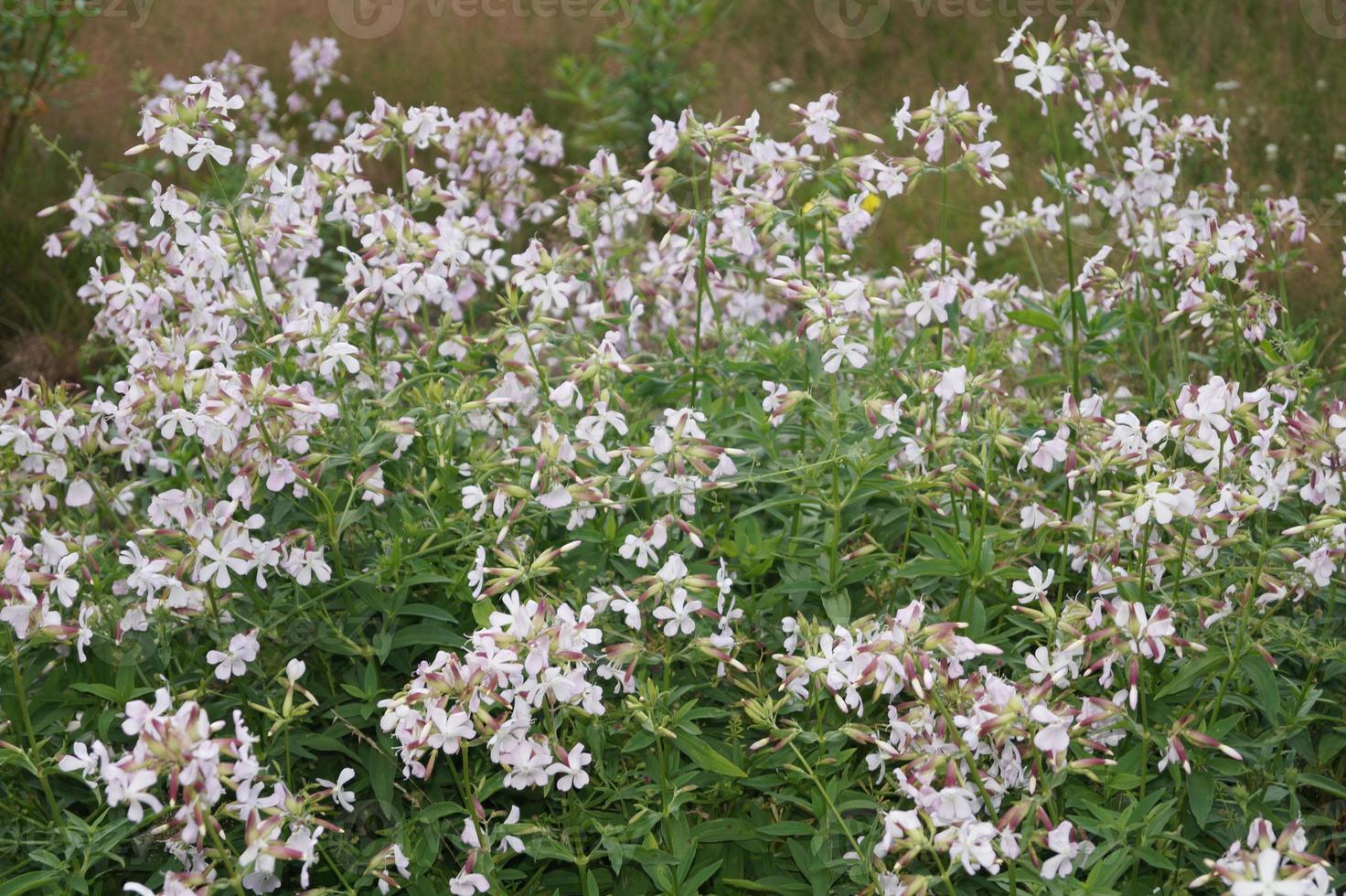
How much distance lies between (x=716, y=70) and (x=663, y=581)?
595 cm

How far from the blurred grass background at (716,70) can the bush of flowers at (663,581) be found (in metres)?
1.76

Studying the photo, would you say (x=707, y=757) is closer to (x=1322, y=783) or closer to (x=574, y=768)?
(x=574, y=768)

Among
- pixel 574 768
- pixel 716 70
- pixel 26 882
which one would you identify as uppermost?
pixel 716 70

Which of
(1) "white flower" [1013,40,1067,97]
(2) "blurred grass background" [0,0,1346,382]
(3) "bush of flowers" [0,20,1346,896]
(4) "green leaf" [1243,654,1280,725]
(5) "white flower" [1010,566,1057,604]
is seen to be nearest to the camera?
(3) "bush of flowers" [0,20,1346,896]

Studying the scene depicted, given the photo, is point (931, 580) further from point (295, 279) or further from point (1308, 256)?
point (1308, 256)

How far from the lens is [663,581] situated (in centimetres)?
203

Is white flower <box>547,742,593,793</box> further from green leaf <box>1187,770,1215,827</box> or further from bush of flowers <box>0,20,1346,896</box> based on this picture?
green leaf <box>1187,770,1215,827</box>

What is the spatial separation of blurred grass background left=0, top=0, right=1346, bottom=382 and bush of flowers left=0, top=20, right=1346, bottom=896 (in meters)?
1.76

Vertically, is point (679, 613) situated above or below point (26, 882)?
above

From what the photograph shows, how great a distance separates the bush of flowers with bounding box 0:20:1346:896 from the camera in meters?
1.93

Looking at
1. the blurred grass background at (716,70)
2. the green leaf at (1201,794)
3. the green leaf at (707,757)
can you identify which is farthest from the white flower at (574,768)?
the blurred grass background at (716,70)

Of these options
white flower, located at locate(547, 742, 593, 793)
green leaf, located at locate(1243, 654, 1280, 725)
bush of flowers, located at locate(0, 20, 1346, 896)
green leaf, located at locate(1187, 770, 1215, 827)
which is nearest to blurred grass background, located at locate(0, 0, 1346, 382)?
bush of flowers, located at locate(0, 20, 1346, 896)

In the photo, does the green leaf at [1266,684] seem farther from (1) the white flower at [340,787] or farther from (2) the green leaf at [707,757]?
(1) the white flower at [340,787]

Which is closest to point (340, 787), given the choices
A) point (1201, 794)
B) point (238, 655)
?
point (238, 655)
